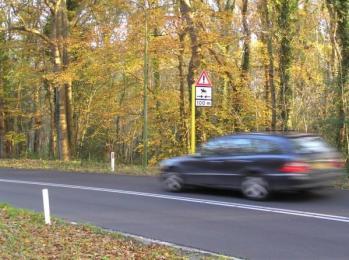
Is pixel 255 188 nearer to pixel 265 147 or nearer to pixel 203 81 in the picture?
pixel 265 147

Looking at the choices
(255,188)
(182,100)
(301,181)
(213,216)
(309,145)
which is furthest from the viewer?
(182,100)

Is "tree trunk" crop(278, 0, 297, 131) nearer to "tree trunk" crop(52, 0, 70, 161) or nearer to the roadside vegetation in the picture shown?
"tree trunk" crop(52, 0, 70, 161)

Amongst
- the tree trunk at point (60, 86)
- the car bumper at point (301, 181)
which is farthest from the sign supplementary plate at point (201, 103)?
the tree trunk at point (60, 86)

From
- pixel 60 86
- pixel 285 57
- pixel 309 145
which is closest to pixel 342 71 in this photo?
pixel 285 57

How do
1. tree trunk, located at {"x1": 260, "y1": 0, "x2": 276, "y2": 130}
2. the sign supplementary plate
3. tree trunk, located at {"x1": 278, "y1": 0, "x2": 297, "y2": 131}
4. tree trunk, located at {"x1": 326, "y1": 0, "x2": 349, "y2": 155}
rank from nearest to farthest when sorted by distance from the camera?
1. the sign supplementary plate
2. tree trunk, located at {"x1": 326, "y1": 0, "x2": 349, "y2": 155}
3. tree trunk, located at {"x1": 278, "y1": 0, "x2": 297, "y2": 131}
4. tree trunk, located at {"x1": 260, "y1": 0, "x2": 276, "y2": 130}

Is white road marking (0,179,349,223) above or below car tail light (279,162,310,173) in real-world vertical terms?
below

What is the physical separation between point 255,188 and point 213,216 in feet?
6.86

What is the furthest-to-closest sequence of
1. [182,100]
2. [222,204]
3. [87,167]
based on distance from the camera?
[182,100] < [87,167] < [222,204]

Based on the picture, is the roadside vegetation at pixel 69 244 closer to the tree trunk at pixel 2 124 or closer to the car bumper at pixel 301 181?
the car bumper at pixel 301 181

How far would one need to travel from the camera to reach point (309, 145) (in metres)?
12.3

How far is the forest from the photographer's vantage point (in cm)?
2316

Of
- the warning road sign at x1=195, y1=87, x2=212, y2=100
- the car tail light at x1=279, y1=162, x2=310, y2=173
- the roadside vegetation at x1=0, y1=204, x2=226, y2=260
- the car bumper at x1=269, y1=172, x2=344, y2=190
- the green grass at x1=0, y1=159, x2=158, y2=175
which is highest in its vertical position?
the warning road sign at x1=195, y1=87, x2=212, y2=100

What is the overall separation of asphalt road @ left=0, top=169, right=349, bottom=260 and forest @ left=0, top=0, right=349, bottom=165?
7.52 meters

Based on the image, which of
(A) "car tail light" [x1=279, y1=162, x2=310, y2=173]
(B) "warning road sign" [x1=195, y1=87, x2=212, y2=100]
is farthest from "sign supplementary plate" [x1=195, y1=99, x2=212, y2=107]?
(A) "car tail light" [x1=279, y1=162, x2=310, y2=173]
